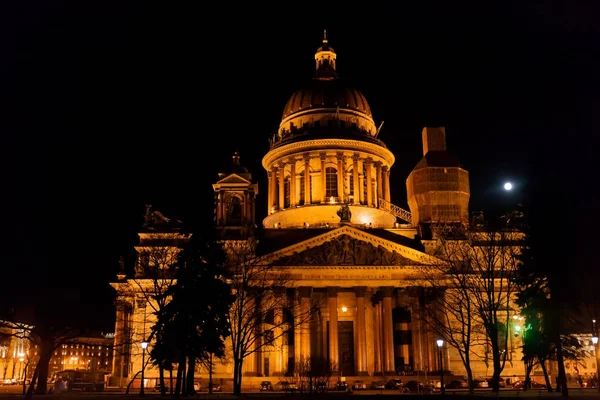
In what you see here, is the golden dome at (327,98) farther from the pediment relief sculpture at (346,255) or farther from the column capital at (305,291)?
the column capital at (305,291)

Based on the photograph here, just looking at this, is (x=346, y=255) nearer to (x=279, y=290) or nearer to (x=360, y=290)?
(x=360, y=290)

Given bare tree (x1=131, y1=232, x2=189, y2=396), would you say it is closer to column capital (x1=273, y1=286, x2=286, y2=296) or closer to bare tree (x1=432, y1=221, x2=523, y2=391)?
column capital (x1=273, y1=286, x2=286, y2=296)

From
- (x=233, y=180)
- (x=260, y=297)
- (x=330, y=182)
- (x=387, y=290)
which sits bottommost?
(x=260, y=297)

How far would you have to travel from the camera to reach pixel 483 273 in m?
47.2

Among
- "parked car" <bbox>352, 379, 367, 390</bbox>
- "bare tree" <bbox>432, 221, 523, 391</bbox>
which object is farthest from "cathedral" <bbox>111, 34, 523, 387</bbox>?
"bare tree" <bbox>432, 221, 523, 391</bbox>

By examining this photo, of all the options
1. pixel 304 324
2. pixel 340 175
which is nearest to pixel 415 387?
pixel 304 324

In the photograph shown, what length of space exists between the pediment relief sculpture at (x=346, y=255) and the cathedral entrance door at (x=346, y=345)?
8756mm

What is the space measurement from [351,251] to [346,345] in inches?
425

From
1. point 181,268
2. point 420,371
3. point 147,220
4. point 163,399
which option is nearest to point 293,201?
point 147,220

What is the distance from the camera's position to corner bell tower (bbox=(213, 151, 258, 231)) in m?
69.9

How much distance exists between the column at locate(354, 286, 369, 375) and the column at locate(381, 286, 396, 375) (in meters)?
1.98

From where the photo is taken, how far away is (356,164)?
84.8 metres

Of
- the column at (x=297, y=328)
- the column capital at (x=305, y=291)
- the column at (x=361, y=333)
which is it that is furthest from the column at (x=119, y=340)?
the column at (x=361, y=333)

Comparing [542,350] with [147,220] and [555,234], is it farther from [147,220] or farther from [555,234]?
[147,220]
